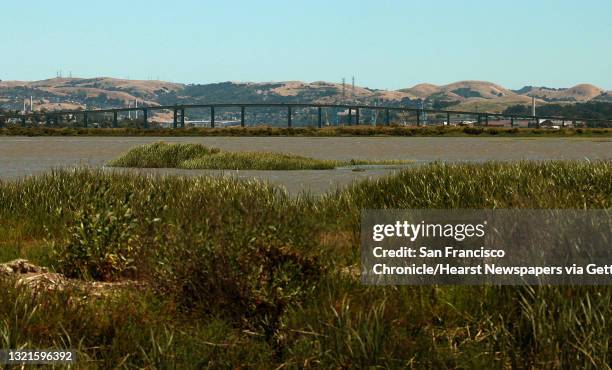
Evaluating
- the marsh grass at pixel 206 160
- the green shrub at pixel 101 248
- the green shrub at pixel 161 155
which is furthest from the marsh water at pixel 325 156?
the green shrub at pixel 101 248

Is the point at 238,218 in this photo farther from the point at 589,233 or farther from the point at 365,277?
the point at 589,233

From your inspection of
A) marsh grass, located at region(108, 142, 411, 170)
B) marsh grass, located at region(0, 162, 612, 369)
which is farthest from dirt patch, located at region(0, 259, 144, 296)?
marsh grass, located at region(108, 142, 411, 170)

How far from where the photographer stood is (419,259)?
1225cm

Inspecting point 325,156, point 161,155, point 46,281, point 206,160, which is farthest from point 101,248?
point 325,156

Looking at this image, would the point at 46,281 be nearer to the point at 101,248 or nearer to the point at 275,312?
the point at 101,248

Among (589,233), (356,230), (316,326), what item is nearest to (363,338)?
(316,326)

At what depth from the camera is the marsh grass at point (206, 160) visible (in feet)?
171

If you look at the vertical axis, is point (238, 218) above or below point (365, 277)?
above

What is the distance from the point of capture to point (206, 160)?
52.3 metres

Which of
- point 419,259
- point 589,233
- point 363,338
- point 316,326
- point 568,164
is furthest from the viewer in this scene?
point 568,164

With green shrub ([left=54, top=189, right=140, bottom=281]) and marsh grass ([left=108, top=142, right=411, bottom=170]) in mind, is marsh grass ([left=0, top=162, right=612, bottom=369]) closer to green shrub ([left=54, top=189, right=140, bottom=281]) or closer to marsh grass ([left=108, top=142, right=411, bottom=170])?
green shrub ([left=54, top=189, right=140, bottom=281])

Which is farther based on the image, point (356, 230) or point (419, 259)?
point (356, 230)

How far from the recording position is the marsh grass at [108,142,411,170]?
5200cm

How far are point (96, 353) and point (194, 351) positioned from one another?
1.07 meters
